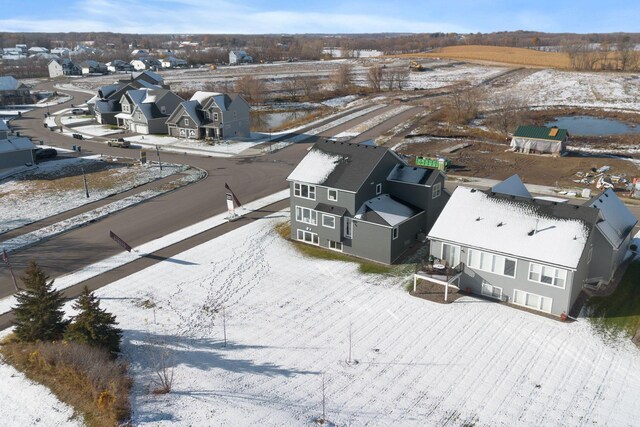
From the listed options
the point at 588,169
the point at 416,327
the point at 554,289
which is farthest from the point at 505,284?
the point at 588,169

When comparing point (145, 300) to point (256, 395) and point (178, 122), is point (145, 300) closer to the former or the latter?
point (256, 395)

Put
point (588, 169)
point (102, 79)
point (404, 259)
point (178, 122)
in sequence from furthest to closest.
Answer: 1. point (102, 79)
2. point (178, 122)
3. point (588, 169)
4. point (404, 259)

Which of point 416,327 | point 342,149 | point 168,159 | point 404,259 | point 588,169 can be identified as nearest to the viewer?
point 416,327

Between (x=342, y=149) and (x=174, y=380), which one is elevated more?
(x=342, y=149)

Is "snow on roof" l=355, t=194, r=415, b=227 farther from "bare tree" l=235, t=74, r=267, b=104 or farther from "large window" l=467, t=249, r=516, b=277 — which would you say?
"bare tree" l=235, t=74, r=267, b=104

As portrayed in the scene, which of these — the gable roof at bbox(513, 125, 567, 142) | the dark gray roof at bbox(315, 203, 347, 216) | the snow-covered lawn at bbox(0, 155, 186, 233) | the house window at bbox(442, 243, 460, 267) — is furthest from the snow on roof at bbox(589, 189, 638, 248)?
the snow-covered lawn at bbox(0, 155, 186, 233)

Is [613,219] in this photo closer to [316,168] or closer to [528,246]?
[528,246]

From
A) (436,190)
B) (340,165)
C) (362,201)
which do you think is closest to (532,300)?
(436,190)
